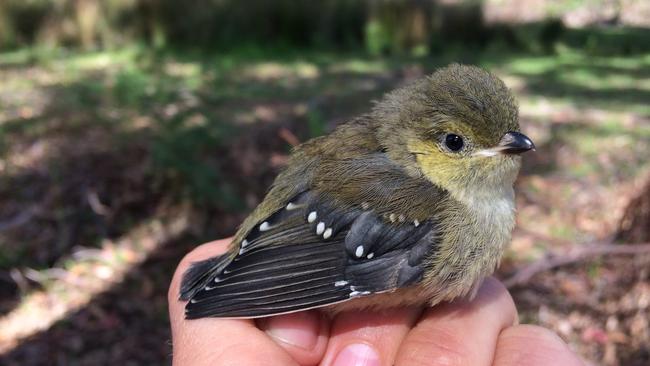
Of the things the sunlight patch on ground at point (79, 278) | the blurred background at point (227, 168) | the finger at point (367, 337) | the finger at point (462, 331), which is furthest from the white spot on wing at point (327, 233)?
the sunlight patch on ground at point (79, 278)


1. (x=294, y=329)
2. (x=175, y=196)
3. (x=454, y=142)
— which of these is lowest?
(x=175, y=196)

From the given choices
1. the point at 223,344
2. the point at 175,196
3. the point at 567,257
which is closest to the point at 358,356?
the point at 223,344

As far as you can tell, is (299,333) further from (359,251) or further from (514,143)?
(514,143)

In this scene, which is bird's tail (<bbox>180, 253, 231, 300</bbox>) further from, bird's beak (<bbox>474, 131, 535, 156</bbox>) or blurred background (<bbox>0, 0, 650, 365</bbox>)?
bird's beak (<bbox>474, 131, 535, 156</bbox>)

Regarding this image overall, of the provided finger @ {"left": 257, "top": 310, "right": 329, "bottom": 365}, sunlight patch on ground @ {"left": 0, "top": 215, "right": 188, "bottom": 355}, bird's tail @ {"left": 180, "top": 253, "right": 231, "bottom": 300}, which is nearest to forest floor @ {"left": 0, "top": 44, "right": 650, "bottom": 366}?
sunlight patch on ground @ {"left": 0, "top": 215, "right": 188, "bottom": 355}

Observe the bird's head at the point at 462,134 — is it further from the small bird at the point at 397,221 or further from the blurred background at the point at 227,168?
→ the blurred background at the point at 227,168

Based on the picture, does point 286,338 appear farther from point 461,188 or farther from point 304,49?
point 304,49
